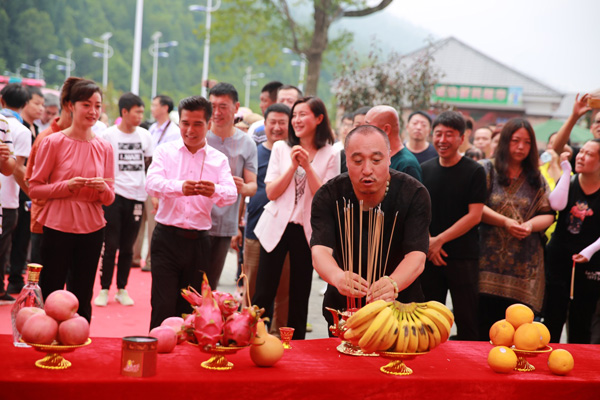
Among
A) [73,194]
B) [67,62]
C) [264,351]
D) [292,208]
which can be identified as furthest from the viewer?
[67,62]

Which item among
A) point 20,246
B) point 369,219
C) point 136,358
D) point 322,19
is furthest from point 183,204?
point 322,19

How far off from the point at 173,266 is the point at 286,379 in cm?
184

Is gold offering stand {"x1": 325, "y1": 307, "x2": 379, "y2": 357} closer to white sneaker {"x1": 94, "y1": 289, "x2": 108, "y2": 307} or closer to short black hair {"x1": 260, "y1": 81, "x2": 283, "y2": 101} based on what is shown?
white sneaker {"x1": 94, "y1": 289, "x2": 108, "y2": 307}

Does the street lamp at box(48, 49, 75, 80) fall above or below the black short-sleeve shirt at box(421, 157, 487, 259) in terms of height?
above

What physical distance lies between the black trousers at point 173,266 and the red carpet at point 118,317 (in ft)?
4.15

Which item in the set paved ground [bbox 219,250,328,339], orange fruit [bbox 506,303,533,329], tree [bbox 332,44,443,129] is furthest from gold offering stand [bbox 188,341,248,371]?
tree [bbox 332,44,443,129]

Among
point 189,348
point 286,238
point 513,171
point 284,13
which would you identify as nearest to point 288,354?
point 189,348

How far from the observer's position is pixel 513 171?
4.70 meters

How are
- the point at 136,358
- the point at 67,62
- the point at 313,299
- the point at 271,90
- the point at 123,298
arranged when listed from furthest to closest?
the point at 67,62, the point at 313,299, the point at 271,90, the point at 123,298, the point at 136,358

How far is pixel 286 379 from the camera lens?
2117 millimetres

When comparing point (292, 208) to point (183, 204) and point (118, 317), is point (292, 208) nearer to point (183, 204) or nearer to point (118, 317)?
point (183, 204)

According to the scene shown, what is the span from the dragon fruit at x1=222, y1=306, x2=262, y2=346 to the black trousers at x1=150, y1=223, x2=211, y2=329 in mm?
1676

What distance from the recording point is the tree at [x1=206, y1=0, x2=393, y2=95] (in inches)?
544

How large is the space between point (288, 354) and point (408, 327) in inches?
19.9
